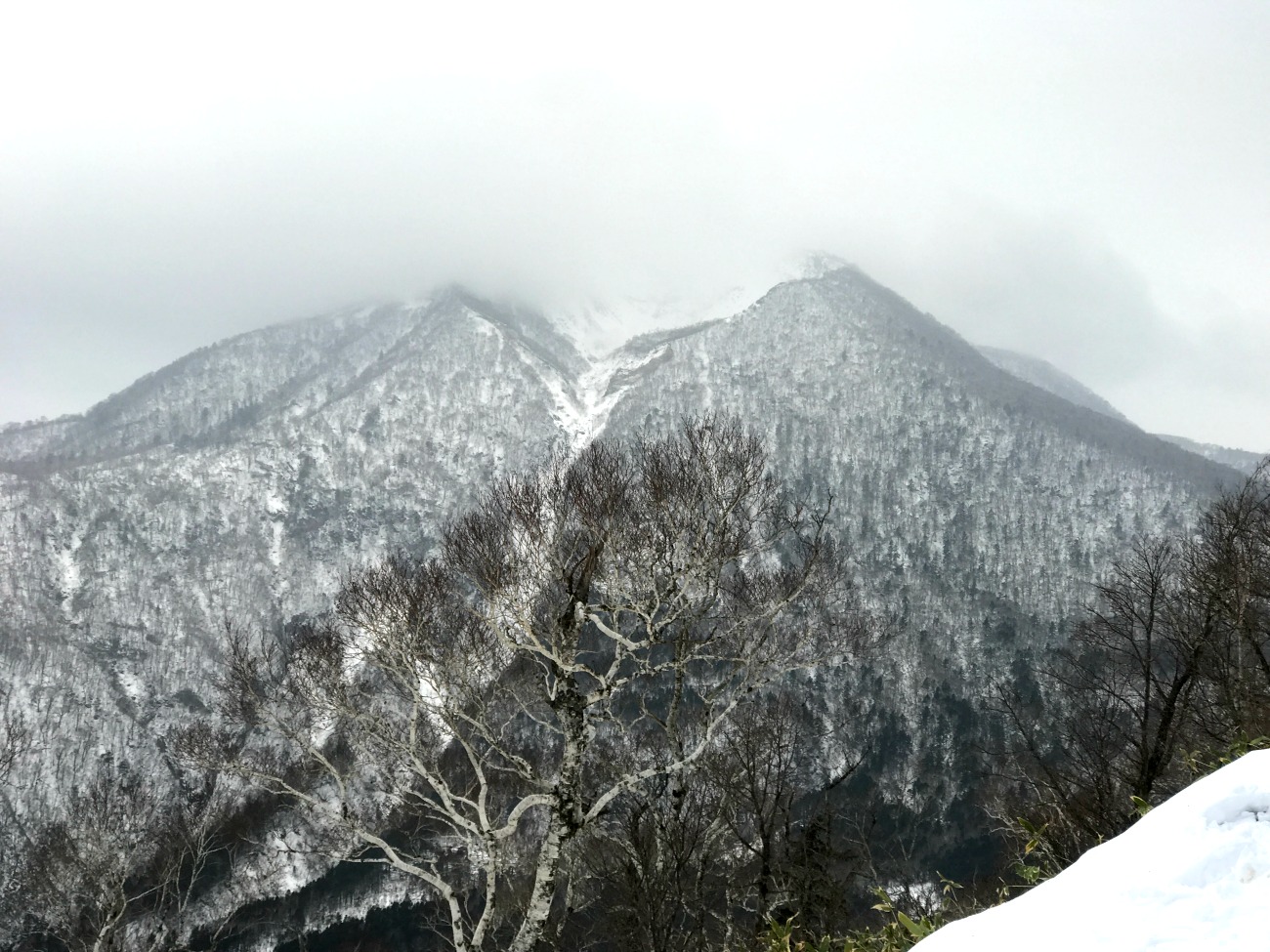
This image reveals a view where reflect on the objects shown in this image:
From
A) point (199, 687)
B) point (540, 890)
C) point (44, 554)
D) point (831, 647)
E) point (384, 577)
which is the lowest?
point (199, 687)

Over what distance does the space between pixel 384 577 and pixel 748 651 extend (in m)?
8.31

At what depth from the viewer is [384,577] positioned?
14352 mm

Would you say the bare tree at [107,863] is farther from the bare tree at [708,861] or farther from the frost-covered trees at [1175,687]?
the frost-covered trees at [1175,687]

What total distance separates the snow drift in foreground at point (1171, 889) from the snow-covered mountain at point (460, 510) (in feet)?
287

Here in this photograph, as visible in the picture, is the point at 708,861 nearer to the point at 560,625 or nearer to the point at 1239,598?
the point at 560,625

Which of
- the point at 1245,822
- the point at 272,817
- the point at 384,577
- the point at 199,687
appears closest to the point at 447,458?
the point at 199,687

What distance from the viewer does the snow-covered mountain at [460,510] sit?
104 meters

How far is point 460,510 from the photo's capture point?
15038 centimetres

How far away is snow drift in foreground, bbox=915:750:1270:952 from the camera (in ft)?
9.07

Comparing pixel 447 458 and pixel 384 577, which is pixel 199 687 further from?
pixel 384 577

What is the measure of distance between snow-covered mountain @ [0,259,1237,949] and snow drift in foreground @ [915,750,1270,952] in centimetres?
8760

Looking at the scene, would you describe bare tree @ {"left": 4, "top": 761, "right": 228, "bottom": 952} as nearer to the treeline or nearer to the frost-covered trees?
the treeline

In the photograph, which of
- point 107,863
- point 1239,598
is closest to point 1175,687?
point 1239,598

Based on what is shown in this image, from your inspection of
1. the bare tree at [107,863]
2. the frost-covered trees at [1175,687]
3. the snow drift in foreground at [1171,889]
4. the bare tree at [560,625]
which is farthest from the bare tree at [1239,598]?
the bare tree at [107,863]
